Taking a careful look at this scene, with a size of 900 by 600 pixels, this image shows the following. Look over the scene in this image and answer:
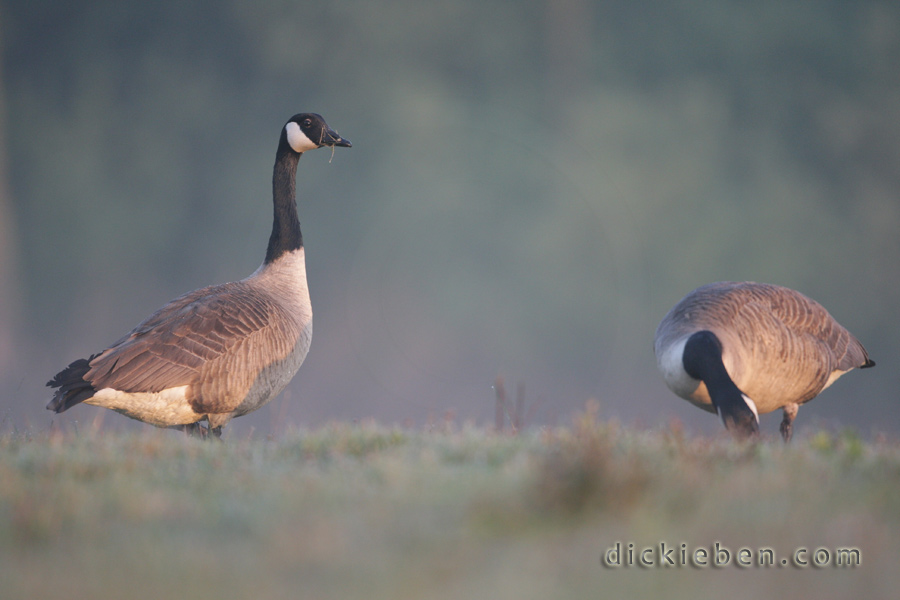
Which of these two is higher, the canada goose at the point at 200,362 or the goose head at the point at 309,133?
the goose head at the point at 309,133

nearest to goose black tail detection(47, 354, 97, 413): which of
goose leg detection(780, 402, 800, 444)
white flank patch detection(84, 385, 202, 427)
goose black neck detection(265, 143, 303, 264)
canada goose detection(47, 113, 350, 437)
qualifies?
canada goose detection(47, 113, 350, 437)

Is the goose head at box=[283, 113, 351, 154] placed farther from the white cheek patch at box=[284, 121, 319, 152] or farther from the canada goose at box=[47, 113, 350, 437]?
the canada goose at box=[47, 113, 350, 437]

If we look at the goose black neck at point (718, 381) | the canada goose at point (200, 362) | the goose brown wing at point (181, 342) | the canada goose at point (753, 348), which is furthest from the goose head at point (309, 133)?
the goose black neck at point (718, 381)

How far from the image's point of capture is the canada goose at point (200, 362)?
6.46m

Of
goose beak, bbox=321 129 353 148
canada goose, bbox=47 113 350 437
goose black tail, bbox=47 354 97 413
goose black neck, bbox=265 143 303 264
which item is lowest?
goose black tail, bbox=47 354 97 413

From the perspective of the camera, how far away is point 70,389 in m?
6.29

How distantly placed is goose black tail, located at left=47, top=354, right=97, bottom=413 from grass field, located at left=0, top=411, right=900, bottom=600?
1.78 meters

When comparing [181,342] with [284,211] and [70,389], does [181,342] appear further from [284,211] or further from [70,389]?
[284,211]

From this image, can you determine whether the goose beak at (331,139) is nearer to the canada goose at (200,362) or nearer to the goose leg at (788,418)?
the canada goose at (200,362)

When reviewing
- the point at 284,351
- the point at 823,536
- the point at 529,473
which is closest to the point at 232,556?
the point at 529,473

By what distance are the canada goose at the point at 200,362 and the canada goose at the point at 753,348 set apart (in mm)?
3601

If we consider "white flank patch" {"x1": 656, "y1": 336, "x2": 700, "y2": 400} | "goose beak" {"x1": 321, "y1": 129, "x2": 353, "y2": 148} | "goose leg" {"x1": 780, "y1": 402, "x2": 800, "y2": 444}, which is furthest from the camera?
"goose beak" {"x1": 321, "y1": 129, "x2": 353, "y2": 148}

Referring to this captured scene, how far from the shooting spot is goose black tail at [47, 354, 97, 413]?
6.24m

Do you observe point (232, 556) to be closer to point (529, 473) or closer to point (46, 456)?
point (529, 473)
